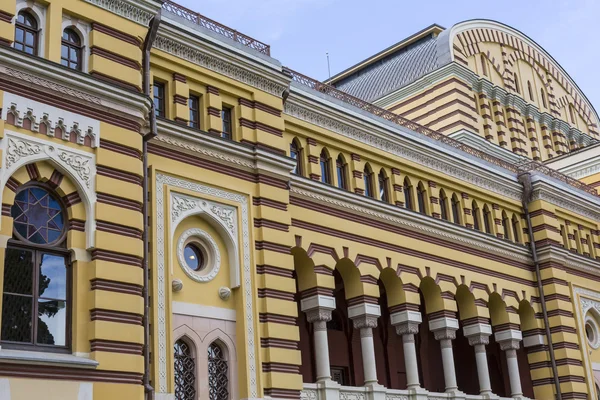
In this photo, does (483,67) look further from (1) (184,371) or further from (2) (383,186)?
(1) (184,371)

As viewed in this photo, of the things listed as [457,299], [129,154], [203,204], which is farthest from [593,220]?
[129,154]

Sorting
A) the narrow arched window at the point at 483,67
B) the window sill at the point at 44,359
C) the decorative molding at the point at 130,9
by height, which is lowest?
the window sill at the point at 44,359

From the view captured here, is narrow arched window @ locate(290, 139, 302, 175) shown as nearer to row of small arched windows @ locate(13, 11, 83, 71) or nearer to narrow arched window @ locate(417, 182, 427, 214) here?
narrow arched window @ locate(417, 182, 427, 214)

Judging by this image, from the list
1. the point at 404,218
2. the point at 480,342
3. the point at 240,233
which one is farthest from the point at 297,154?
the point at 480,342

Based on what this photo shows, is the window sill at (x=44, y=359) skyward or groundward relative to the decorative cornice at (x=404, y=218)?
groundward

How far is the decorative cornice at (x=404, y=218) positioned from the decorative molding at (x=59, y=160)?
23.6ft

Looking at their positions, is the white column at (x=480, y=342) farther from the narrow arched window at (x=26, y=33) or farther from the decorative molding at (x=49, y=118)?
the narrow arched window at (x=26, y=33)

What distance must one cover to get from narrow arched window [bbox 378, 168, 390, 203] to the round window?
8153 mm

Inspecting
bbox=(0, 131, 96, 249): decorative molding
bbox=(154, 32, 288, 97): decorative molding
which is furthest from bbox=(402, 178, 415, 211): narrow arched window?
bbox=(0, 131, 96, 249): decorative molding

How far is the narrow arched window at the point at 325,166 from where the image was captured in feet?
79.1

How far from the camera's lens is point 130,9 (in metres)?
18.0

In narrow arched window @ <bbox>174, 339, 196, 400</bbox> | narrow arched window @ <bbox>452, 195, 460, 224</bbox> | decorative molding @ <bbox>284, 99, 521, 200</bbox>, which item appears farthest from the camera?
narrow arched window @ <bbox>452, 195, 460, 224</bbox>

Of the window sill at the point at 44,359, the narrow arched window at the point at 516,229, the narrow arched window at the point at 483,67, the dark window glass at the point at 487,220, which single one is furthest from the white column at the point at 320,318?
the narrow arched window at the point at 483,67

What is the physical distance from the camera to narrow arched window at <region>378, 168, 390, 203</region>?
2584 cm
